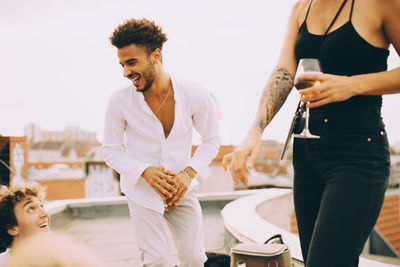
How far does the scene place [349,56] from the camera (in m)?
1.27

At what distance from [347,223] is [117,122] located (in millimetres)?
1587

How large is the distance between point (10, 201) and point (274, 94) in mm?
2144

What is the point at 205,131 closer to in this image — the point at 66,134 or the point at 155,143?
the point at 155,143

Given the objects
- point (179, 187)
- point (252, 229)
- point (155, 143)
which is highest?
point (155, 143)

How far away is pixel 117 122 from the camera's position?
2307 mm

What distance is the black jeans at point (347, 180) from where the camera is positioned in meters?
1.17

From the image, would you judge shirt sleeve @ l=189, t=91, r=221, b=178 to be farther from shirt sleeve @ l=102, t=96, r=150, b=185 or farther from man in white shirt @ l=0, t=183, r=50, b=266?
man in white shirt @ l=0, t=183, r=50, b=266

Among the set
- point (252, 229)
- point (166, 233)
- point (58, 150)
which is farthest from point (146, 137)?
point (58, 150)

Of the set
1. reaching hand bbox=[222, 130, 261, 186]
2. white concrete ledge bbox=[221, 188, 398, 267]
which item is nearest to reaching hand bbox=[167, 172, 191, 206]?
reaching hand bbox=[222, 130, 261, 186]

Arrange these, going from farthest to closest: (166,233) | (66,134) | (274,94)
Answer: (66,134)
(166,233)
(274,94)

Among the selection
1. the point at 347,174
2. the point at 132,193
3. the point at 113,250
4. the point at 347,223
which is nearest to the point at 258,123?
the point at 347,174

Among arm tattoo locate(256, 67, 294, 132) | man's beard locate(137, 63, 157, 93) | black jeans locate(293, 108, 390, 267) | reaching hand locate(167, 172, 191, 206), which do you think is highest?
man's beard locate(137, 63, 157, 93)

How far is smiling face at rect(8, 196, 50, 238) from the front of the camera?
249 centimetres

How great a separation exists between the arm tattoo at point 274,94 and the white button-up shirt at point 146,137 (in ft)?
3.01
